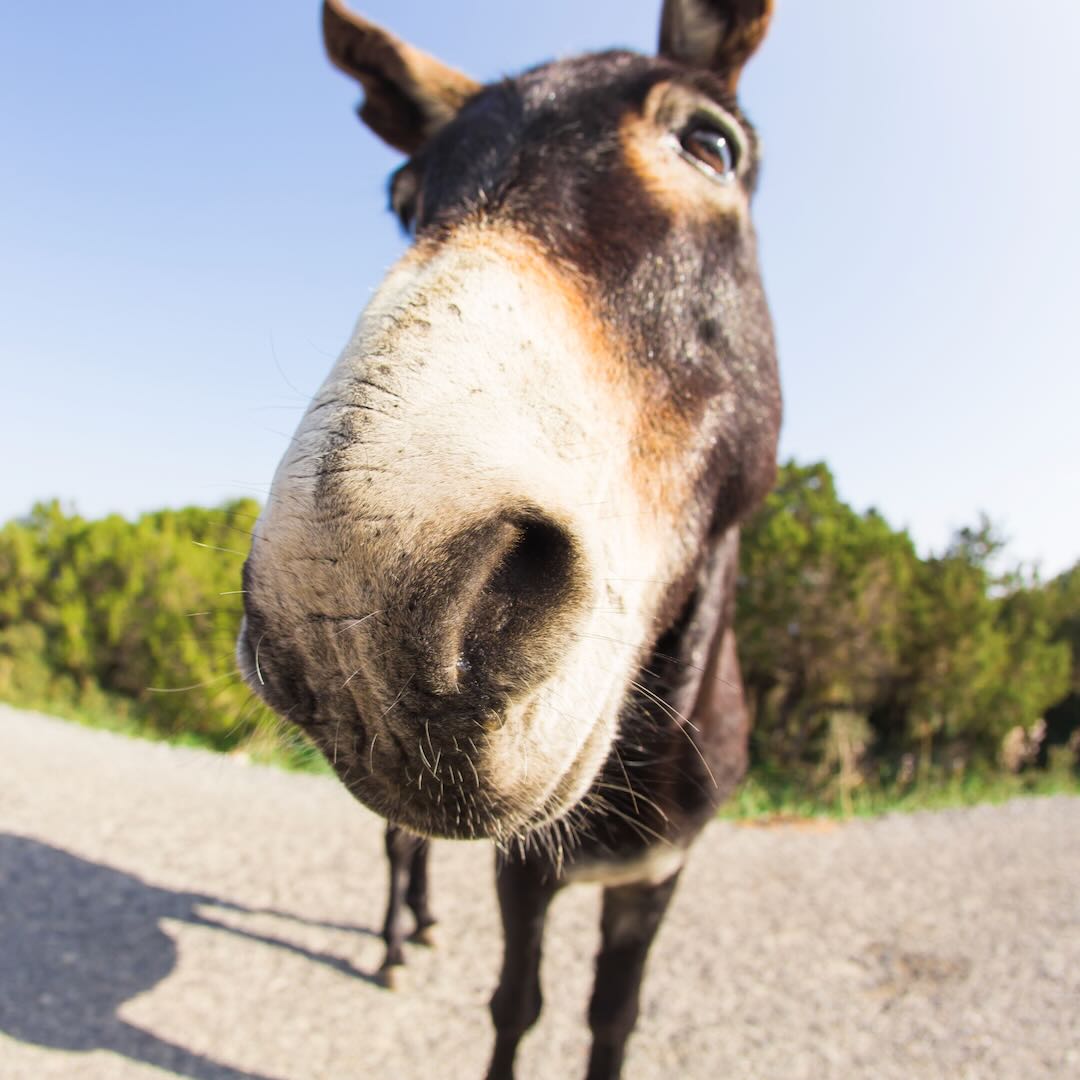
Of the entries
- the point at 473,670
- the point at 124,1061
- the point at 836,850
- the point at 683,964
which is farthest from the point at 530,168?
the point at 836,850

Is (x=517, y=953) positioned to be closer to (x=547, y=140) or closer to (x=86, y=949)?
(x=547, y=140)

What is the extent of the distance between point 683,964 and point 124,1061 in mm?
2898

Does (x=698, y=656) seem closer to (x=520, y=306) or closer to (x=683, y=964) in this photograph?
(x=520, y=306)

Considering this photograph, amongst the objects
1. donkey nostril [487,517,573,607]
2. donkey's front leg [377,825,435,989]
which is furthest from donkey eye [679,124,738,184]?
donkey's front leg [377,825,435,989]

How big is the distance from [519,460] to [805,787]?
7.96 metres

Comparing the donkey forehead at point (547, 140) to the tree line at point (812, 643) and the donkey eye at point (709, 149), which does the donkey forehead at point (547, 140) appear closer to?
the donkey eye at point (709, 149)

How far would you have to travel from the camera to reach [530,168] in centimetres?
126

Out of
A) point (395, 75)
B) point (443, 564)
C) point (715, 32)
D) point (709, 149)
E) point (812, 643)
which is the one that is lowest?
point (812, 643)

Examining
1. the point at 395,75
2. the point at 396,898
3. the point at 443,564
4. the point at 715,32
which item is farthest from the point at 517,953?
the point at 715,32

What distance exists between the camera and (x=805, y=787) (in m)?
7.61

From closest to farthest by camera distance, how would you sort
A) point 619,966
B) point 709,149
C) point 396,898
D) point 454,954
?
point 709,149 < point 619,966 < point 396,898 < point 454,954

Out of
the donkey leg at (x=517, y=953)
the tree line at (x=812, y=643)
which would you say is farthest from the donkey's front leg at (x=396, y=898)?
the tree line at (x=812, y=643)

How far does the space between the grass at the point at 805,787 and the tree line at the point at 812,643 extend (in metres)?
0.07

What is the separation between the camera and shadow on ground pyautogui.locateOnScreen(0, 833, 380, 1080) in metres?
3.04
